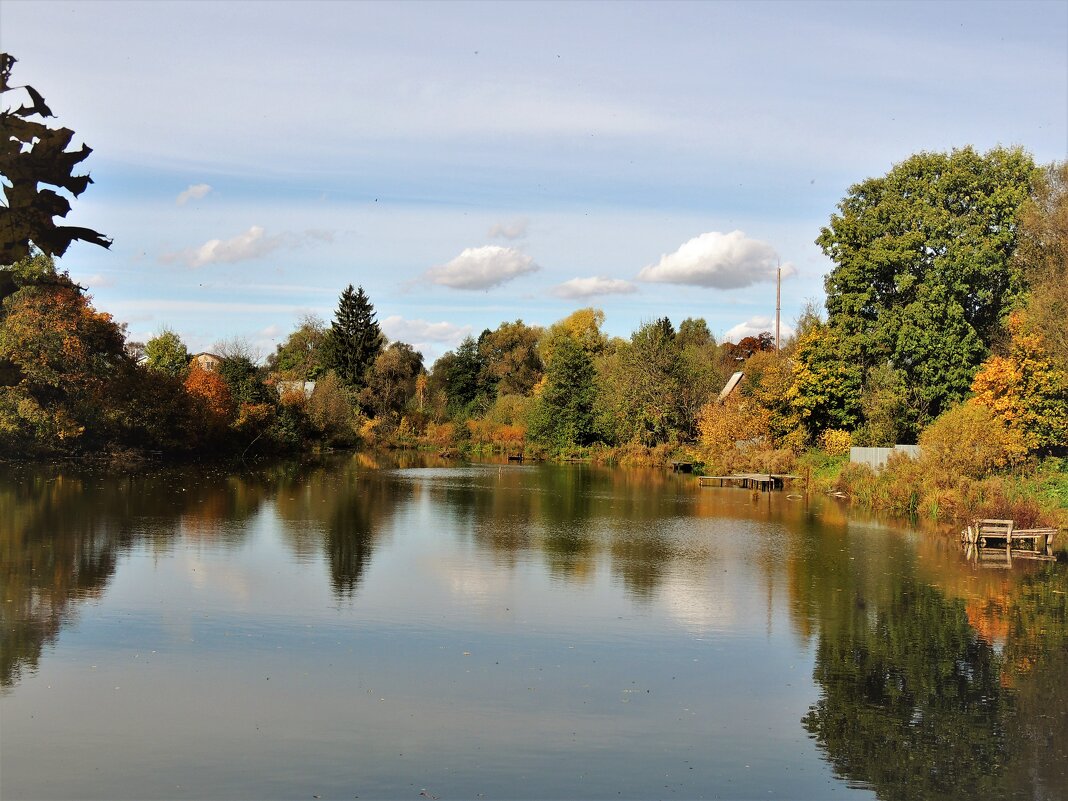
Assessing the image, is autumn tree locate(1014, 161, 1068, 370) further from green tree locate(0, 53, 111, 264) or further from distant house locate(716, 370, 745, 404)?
distant house locate(716, 370, 745, 404)

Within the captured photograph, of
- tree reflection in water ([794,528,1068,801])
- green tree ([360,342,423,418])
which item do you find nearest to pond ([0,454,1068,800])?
tree reflection in water ([794,528,1068,801])

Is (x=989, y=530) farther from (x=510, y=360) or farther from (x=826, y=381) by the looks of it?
(x=510, y=360)

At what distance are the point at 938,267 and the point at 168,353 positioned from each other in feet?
Answer: 149

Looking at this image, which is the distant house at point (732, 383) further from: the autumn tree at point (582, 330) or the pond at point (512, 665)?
the pond at point (512, 665)

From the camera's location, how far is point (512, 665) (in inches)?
535

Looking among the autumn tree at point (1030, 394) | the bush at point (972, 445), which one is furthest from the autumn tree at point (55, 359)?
the autumn tree at point (1030, 394)

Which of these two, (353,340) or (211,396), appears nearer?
(211,396)

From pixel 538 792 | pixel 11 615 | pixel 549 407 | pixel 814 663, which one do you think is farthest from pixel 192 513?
pixel 549 407

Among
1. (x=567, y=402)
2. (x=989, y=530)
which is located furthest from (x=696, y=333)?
(x=989, y=530)

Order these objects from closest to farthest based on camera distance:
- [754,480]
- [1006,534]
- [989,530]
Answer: [1006,534], [989,530], [754,480]

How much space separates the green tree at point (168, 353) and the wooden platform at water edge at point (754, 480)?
3325 centimetres

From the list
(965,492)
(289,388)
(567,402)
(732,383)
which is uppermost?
(732,383)

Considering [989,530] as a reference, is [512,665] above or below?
below

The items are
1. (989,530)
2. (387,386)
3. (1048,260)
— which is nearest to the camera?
(989,530)
